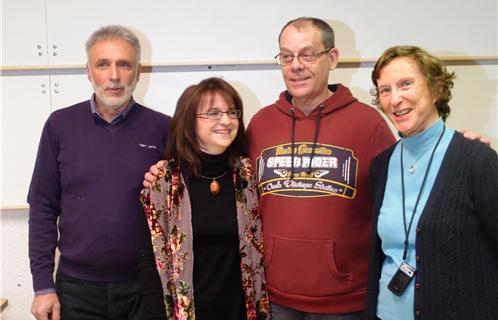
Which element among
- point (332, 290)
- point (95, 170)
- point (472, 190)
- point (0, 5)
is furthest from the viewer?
point (0, 5)

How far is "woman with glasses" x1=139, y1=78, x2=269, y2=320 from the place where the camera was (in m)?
1.58

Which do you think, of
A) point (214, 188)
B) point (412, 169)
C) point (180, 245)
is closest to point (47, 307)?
point (180, 245)

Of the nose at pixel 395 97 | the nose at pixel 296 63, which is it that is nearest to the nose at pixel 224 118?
the nose at pixel 296 63

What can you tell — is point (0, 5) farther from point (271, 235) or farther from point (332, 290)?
point (332, 290)

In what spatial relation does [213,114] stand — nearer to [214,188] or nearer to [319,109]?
[214,188]

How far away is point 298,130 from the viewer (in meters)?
1.72

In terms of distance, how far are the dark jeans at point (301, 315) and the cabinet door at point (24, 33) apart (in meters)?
1.71

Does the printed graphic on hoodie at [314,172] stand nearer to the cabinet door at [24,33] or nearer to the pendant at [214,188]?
the pendant at [214,188]

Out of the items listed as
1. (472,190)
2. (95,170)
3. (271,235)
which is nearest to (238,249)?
(271,235)

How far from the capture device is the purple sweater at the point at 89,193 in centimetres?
170

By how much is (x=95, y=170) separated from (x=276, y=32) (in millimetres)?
1206

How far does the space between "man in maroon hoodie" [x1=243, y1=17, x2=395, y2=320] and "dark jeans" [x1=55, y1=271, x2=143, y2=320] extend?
0.55m

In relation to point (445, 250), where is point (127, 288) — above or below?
below

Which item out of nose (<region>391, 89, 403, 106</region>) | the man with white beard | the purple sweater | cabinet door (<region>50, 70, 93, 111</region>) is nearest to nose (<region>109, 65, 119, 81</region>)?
the man with white beard
